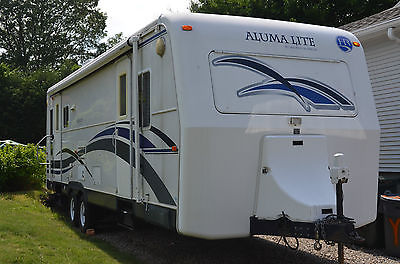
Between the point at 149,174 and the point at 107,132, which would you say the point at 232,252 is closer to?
the point at 149,174

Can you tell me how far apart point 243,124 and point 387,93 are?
19.0ft

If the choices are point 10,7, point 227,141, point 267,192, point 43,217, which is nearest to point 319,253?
point 267,192

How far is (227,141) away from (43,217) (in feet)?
21.2

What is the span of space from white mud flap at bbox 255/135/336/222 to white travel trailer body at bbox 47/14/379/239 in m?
0.01

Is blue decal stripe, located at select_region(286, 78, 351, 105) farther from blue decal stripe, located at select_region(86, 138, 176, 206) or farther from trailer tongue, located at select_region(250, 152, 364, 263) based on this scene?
blue decal stripe, located at select_region(86, 138, 176, 206)

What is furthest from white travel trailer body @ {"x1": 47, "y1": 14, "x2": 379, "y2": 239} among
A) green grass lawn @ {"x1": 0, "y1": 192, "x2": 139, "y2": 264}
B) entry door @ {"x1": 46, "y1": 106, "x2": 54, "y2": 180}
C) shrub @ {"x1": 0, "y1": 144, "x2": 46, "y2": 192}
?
shrub @ {"x1": 0, "y1": 144, "x2": 46, "y2": 192}

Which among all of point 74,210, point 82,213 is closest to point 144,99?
point 82,213

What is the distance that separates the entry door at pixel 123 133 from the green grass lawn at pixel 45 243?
99 cm

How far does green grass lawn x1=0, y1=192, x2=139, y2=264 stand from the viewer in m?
6.34

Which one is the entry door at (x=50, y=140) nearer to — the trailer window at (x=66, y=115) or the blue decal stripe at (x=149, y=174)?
the trailer window at (x=66, y=115)

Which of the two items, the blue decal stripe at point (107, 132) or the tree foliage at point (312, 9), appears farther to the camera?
the tree foliage at point (312, 9)

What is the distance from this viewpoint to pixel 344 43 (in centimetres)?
590

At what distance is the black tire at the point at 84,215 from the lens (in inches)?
334

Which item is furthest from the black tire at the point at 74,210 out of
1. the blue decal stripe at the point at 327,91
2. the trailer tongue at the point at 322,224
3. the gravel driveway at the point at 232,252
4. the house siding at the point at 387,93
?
the house siding at the point at 387,93
